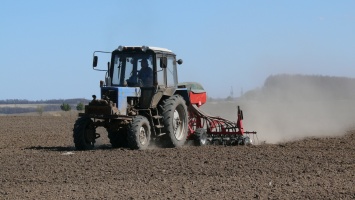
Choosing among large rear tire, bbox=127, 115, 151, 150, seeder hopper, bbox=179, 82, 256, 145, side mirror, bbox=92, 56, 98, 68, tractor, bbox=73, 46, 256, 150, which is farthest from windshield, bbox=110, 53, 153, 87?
seeder hopper, bbox=179, 82, 256, 145

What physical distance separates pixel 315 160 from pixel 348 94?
4281 centimetres

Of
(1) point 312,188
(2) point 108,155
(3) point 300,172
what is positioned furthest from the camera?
(2) point 108,155

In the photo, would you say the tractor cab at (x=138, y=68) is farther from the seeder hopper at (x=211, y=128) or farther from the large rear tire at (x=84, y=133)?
the seeder hopper at (x=211, y=128)

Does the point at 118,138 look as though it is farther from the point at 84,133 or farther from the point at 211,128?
the point at 211,128

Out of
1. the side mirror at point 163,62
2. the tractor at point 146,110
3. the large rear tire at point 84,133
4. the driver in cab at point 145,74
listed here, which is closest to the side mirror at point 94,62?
the tractor at point 146,110

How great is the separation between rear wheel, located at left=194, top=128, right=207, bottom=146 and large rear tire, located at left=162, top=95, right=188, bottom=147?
0.33 metres

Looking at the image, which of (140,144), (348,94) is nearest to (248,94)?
(348,94)

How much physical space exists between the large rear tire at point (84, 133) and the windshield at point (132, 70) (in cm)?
136

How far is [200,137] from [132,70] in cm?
263

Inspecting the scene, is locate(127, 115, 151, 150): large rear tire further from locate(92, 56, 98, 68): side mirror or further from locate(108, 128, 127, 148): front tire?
locate(92, 56, 98, 68): side mirror

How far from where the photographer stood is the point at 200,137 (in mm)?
19047

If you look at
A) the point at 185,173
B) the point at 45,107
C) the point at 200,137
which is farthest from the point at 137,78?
the point at 45,107

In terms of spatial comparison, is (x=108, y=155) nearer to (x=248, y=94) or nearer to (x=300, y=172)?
(x=300, y=172)

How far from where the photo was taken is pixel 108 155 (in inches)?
629
